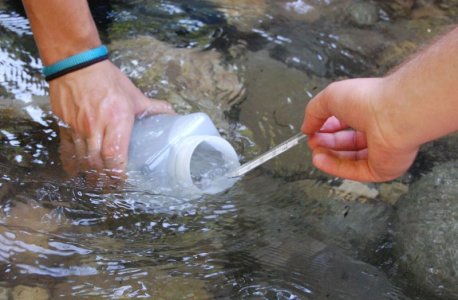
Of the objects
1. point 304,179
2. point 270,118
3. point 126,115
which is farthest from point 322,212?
point 126,115

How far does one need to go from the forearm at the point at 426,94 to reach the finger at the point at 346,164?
0.22m

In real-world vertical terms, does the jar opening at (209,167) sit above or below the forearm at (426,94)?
below

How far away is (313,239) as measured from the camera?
6.06 ft

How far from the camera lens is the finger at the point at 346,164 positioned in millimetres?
1430

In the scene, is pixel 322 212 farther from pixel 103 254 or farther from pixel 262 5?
pixel 262 5

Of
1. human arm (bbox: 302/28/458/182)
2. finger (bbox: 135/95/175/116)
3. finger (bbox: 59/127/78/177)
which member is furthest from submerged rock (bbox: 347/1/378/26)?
finger (bbox: 59/127/78/177)

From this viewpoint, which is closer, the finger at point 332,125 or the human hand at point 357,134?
the human hand at point 357,134

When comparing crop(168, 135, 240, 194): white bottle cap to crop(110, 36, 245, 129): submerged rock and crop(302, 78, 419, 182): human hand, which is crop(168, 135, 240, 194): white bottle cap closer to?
crop(302, 78, 419, 182): human hand

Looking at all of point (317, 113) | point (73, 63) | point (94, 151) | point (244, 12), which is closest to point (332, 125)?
point (317, 113)

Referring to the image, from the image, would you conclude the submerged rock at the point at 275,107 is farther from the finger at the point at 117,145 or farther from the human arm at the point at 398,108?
the human arm at the point at 398,108

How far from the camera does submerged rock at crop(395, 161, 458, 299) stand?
1.74 m

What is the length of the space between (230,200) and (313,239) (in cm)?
34

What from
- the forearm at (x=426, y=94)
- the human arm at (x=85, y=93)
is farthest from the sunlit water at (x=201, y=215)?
the forearm at (x=426, y=94)

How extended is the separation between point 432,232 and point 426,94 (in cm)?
86
